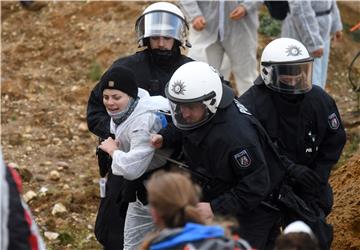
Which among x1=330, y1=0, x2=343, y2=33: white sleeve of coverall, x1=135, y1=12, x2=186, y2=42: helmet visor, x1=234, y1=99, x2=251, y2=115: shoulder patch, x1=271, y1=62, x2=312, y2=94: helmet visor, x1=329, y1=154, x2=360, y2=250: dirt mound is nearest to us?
x1=234, y1=99, x2=251, y2=115: shoulder patch

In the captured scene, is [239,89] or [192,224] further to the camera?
[239,89]

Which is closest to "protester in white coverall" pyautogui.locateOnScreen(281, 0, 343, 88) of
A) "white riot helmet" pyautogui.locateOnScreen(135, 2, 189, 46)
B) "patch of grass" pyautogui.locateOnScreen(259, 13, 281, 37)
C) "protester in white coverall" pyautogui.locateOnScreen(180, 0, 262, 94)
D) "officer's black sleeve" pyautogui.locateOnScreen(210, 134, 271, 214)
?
"protester in white coverall" pyautogui.locateOnScreen(180, 0, 262, 94)

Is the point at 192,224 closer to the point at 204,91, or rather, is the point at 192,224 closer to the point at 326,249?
the point at 204,91

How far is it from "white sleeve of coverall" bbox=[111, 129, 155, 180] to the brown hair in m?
1.49

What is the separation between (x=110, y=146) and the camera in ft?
17.7

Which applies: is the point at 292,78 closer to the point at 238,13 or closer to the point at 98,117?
the point at 98,117

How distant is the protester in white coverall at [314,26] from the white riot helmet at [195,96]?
355cm

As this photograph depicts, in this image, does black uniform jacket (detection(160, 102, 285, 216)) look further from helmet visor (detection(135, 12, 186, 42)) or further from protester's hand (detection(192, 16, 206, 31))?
protester's hand (detection(192, 16, 206, 31))

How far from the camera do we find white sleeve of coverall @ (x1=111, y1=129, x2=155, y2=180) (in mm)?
5215

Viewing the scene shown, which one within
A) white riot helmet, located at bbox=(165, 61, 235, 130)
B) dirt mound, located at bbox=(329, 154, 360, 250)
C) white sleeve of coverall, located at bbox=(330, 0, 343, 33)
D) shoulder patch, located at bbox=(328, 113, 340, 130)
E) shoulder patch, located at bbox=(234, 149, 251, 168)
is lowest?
dirt mound, located at bbox=(329, 154, 360, 250)

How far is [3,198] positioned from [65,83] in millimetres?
7957

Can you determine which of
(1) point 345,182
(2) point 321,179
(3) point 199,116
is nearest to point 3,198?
(3) point 199,116

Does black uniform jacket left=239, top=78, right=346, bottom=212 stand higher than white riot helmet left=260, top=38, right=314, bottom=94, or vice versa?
white riot helmet left=260, top=38, right=314, bottom=94

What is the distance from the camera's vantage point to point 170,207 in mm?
3652
